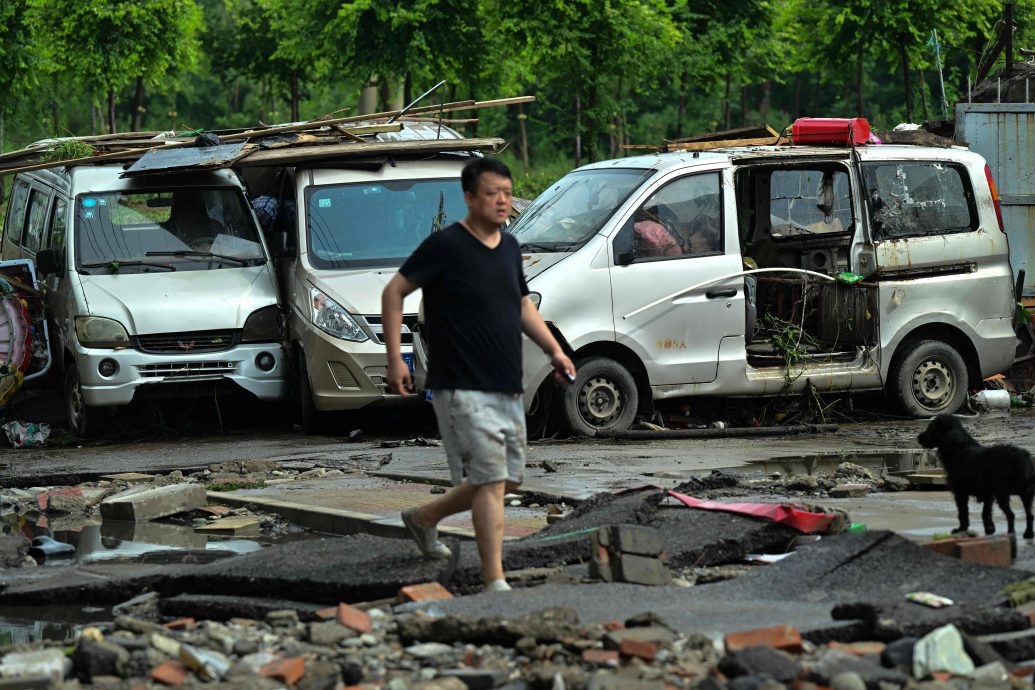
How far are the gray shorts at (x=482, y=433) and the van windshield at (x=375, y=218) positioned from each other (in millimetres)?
6271

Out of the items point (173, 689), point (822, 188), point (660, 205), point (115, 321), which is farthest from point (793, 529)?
point (115, 321)

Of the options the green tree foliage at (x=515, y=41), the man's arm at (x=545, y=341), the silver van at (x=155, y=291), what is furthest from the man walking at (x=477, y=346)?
the green tree foliage at (x=515, y=41)

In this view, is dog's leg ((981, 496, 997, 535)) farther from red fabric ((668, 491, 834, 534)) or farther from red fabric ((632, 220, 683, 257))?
red fabric ((632, 220, 683, 257))

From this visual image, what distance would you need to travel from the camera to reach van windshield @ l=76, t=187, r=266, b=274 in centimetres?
1241

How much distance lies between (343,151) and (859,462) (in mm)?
4927

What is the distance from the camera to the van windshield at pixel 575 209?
11422mm

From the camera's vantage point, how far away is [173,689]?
4910mm

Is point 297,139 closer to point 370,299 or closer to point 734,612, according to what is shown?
point 370,299

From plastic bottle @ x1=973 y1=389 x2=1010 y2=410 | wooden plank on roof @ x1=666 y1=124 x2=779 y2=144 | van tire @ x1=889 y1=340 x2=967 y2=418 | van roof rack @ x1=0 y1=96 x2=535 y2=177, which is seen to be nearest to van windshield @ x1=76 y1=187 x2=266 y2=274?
van roof rack @ x1=0 y1=96 x2=535 y2=177

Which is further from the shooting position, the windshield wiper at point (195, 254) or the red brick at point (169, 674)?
the windshield wiper at point (195, 254)

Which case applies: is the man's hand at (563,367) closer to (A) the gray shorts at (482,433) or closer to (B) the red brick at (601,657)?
(A) the gray shorts at (482,433)

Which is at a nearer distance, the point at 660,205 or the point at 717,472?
the point at 717,472

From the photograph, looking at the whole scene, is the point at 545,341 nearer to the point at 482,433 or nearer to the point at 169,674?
the point at 482,433

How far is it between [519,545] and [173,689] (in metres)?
2.20
